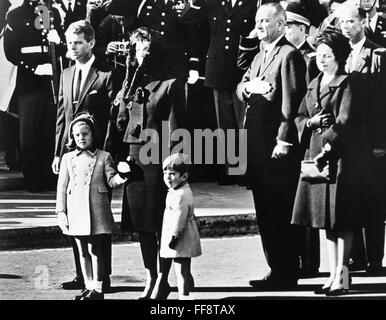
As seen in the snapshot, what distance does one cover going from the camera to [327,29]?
23.3ft

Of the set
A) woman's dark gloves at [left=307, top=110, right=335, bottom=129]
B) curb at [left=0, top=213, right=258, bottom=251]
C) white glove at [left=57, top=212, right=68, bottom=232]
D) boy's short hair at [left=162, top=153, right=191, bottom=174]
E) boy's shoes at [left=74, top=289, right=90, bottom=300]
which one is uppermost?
woman's dark gloves at [left=307, top=110, right=335, bottom=129]

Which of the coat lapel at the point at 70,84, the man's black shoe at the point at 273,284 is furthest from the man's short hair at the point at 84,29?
the man's black shoe at the point at 273,284

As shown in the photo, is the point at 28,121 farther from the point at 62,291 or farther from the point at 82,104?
the point at 62,291

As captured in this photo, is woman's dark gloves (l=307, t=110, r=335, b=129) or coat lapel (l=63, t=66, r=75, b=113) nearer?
woman's dark gloves (l=307, t=110, r=335, b=129)

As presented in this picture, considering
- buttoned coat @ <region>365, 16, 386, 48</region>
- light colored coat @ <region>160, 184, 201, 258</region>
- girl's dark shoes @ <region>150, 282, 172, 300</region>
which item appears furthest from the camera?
buttoned coat @ <region>365, 16, 386, 48</region>

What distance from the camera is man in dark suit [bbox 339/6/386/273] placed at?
23.0 feet

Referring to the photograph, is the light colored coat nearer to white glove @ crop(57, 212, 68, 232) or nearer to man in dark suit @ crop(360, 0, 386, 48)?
white glove @ crop(57, 212, 68, 232)

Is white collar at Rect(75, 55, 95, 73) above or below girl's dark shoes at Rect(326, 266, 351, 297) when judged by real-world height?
above

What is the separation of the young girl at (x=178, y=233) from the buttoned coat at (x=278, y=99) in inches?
20.3

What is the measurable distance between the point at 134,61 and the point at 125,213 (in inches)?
37.4

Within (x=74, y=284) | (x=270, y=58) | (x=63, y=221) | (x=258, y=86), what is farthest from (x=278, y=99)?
(x=74, y=284)

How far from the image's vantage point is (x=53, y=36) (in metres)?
7.56

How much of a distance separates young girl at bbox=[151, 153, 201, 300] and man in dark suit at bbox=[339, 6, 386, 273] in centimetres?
107

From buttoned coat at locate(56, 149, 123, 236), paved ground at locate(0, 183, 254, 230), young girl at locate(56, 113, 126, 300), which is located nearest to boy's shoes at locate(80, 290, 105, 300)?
young girl at locate(56, 113, 126, 300)
